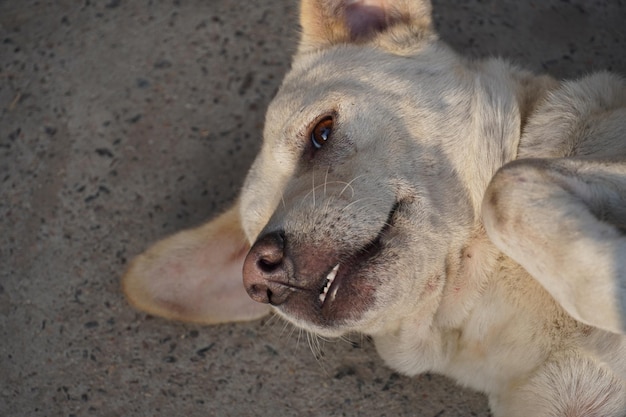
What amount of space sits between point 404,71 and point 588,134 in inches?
29.3

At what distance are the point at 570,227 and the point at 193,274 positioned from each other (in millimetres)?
1681

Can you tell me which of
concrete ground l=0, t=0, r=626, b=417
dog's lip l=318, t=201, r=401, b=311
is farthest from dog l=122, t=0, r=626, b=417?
concrete ground l=0, t=0, r=626, b=417

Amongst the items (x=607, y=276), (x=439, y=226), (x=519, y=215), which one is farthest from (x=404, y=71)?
(x=607, y=276)

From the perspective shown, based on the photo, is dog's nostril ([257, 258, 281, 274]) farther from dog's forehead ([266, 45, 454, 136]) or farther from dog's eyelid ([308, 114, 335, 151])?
dog's forehead ([266, 45, 454, 136])

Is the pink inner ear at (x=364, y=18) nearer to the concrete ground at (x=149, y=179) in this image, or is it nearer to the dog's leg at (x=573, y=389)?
the concrete ground at (x=149, y=179)

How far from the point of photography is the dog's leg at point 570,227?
189 cm

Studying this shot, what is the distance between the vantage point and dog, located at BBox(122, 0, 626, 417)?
2.05 metres

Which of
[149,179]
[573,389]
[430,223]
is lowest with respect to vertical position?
[149,179]

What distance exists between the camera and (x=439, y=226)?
237 centimetres

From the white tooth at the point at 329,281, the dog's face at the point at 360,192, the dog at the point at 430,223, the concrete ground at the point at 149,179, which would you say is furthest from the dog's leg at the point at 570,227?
the concrete ground at the point at 149,179

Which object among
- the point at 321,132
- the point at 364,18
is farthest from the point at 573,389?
the point at 364,18

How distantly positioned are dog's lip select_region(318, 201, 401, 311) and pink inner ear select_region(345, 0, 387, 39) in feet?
3.56

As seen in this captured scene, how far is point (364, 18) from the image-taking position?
3.00m

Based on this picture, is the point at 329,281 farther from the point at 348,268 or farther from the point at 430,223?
the point at 430,223
